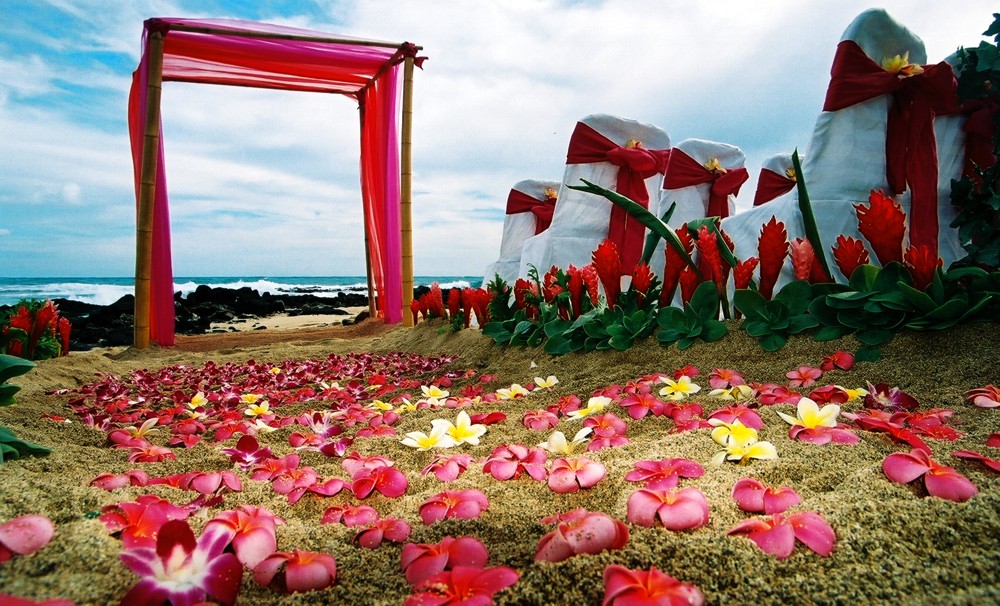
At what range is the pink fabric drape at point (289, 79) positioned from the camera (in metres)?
5.23

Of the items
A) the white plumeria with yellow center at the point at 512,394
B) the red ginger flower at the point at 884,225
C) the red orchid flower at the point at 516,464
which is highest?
the red ginger flower at the point at 884,225

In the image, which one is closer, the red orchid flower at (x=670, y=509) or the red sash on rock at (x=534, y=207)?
the red orchid flower at (x=670, y=509)

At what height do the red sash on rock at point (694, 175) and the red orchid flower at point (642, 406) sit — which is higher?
the red sash on rock at point (694, 175)

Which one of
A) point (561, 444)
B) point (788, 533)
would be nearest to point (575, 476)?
point (561, 444)

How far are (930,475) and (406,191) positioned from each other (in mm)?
5659

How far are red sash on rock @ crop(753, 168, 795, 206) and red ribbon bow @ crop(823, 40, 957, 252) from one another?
2636mm

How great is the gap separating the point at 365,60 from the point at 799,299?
221 inches

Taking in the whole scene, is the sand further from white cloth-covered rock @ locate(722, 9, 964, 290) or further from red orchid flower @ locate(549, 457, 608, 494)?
white cloth-covered rock @ locate(722, 9, 964, 290)

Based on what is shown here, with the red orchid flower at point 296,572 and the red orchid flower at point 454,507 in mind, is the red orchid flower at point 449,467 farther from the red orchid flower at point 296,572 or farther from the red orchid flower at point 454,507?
the red orchid flower at point 296,572

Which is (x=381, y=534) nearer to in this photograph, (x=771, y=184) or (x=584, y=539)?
(x=584, y=539)

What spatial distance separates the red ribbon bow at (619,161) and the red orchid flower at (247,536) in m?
4.59

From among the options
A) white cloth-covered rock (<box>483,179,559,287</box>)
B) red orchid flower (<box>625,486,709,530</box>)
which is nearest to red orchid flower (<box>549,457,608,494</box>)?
red orchid flower (<box>625,486,709,530</box>)

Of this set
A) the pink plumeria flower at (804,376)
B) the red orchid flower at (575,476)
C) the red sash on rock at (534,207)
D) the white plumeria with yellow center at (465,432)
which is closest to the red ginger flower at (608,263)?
the pink plumeria flower at (804,376)

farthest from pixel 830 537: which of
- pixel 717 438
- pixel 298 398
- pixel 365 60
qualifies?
pixel 365 60
